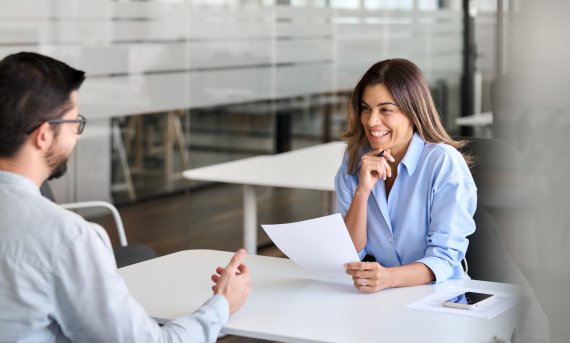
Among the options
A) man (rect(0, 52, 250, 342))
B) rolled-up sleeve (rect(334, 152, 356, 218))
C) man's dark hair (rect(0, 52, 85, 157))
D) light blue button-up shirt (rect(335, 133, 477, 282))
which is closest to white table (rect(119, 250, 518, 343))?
light blue button-up shirt (rect(335, 133, 477, 282))

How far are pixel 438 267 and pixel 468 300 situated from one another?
18cm

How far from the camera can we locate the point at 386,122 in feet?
7.95

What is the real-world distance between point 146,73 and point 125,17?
358 mm

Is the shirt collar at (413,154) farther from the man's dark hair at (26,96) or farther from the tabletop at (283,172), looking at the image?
the tabletop at (283,172)

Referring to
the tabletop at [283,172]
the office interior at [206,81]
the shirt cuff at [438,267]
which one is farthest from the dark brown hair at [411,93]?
the tabletop at [283,172]

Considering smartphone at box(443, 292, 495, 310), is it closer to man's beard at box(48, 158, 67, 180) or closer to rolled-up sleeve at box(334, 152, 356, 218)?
rolled-up sleeve at box(334, 152, 356, 218)

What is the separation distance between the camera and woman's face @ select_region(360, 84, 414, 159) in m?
2.42

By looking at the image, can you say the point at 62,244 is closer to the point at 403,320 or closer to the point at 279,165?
the point at 403,320

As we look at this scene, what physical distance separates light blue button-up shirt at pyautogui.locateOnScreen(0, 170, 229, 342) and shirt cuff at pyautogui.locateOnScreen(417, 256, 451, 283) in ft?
3.00

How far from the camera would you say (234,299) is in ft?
5.91

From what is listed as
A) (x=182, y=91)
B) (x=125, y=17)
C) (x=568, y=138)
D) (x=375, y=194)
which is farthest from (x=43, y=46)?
(x=568, y=138)

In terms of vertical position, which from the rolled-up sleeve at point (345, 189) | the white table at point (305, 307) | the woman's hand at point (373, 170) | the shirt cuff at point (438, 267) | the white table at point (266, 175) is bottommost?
the white table at point (305, 307)

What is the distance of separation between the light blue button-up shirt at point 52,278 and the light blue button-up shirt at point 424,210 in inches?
40.5

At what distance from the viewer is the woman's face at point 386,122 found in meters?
2.42
